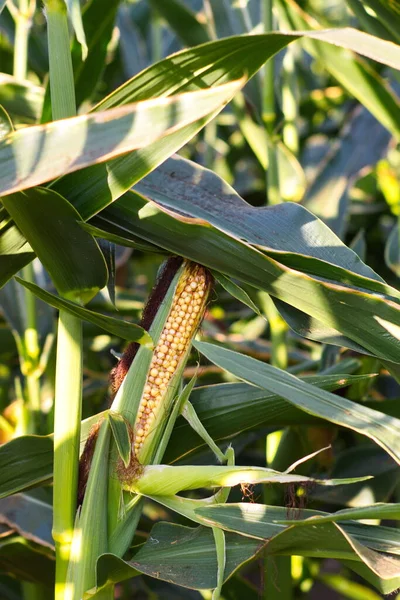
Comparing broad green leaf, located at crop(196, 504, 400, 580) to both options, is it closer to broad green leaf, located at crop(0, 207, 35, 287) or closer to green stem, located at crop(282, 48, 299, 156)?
broad green leaf, located at crop(0, 207, 35, 287)

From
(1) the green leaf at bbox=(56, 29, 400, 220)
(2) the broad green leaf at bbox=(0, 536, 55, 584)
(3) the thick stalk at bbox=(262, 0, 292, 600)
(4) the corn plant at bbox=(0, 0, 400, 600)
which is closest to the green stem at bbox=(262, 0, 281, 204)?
(3) the thick stalk at bbox=(262, 0, 292, 600)

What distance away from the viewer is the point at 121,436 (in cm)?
54

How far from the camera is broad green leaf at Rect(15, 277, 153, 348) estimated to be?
0.52m

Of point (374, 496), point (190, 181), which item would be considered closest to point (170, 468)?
point (190, 181)

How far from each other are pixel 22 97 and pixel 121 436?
1.19 ft

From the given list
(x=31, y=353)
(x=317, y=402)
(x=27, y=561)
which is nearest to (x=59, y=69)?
(x=317, y=402)

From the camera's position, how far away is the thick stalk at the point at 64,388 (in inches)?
20.8

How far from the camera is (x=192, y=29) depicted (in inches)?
42.4

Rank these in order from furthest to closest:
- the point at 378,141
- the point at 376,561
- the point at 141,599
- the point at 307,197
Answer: the point at 141,599 < the point at 378,141 < the point at 307,197 < the point at 376,561

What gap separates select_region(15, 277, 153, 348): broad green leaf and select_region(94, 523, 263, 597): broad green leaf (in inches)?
6.3

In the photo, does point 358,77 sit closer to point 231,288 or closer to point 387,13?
point 387,13

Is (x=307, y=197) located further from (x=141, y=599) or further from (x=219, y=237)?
(x=141, y=599)

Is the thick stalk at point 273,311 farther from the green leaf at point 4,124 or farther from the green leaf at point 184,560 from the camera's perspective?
the green leaf at point 4,124

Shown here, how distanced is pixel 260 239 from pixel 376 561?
251 millimetres
